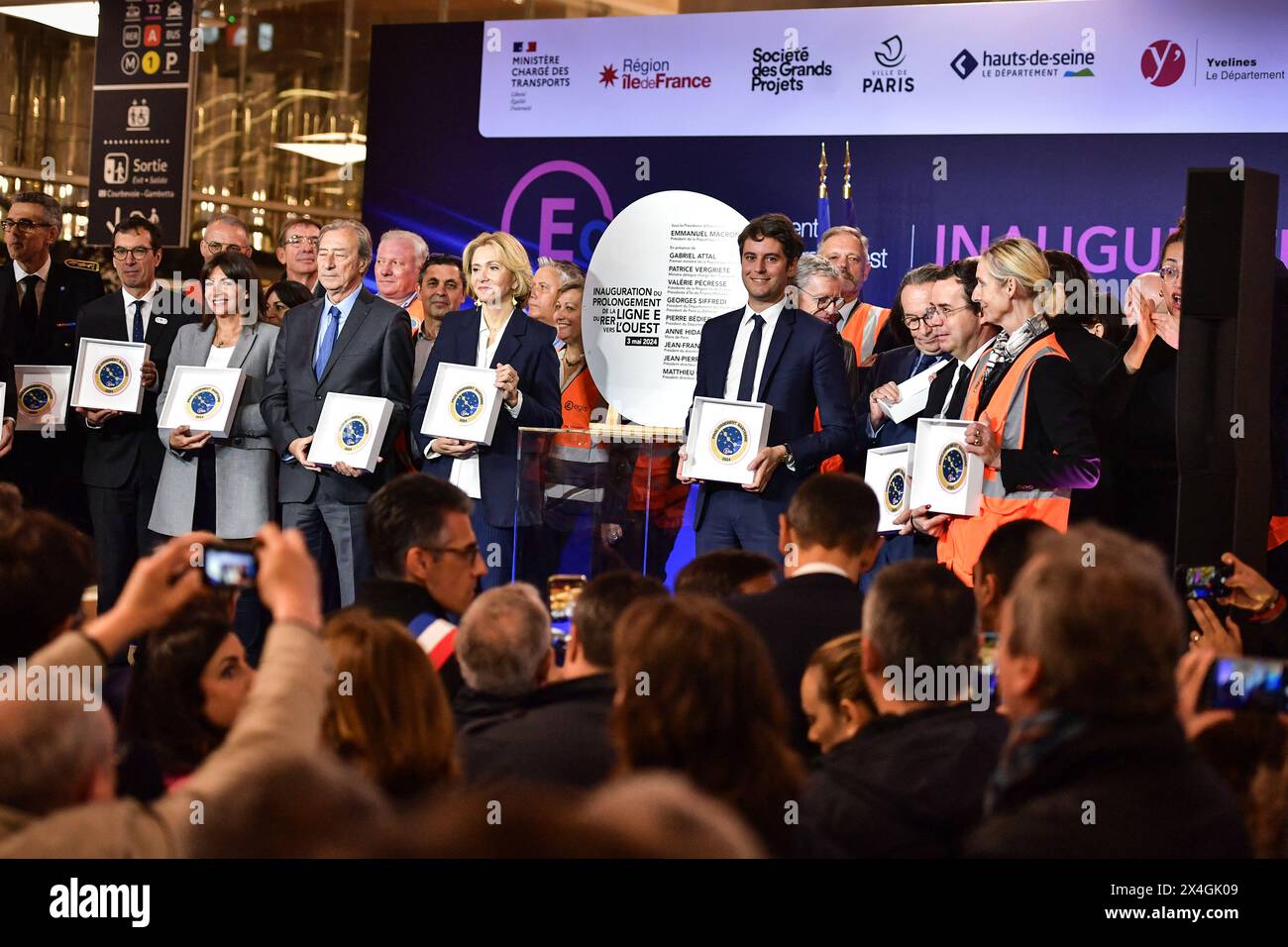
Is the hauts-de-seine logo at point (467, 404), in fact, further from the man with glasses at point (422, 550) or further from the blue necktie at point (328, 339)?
the man with glasses at point (422, 550)

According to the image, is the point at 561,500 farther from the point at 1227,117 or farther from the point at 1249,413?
the point at 1227,117

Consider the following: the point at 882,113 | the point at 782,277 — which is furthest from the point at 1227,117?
the point at 782,277

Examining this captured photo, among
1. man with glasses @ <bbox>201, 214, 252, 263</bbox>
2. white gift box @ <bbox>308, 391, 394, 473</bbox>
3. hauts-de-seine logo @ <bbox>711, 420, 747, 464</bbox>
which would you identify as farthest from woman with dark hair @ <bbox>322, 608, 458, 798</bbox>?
man with glasses @ <bbox>201, 214, 252, 263</bbox>

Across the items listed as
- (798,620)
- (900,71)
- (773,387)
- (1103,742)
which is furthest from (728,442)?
(1103,742)

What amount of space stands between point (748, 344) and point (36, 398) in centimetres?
303

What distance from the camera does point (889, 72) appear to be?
23.5 feet

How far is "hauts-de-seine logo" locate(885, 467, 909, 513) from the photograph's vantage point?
5.41m

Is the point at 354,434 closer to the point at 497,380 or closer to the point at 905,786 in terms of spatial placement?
the point at 497,380

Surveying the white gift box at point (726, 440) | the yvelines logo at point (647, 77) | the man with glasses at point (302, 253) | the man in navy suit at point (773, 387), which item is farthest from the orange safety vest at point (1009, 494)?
the man with glasses at point (302, 253)

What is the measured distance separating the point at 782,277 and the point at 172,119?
4.13 meters

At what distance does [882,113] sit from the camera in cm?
718

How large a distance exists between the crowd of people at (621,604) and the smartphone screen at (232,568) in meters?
0.04

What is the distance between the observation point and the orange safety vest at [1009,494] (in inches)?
203

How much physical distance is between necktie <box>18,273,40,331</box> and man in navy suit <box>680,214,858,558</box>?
10.5 ft
